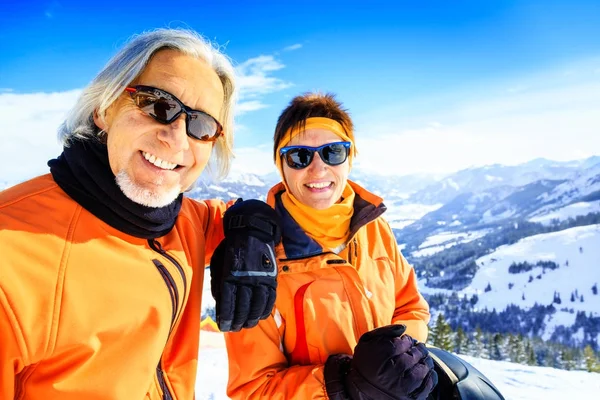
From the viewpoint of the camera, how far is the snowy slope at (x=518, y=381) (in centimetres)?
596

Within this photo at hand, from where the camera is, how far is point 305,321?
2.40 m

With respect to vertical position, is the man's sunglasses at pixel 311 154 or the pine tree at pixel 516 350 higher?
the man's sunglasses at pixel 311 154

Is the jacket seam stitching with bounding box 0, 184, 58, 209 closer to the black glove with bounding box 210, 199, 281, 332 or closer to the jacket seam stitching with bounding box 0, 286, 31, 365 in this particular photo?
the jacket seam stitching with bounding box 0, 286, 31, 365

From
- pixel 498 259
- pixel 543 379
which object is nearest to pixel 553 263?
pixel 498 259

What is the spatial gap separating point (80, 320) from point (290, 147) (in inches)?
65.7

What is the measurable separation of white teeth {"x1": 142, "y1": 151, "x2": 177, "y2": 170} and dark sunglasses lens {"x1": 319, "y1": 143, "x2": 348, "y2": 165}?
42.2 inches

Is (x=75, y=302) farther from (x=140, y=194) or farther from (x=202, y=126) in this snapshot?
(x=202, y=126)

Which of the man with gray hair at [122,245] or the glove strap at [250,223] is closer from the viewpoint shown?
the man with gray hair at [122,245]

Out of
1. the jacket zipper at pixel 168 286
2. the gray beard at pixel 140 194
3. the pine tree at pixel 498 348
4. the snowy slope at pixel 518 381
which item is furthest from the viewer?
the pine tree at pixel 498 348

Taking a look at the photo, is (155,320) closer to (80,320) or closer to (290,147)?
(80,320)

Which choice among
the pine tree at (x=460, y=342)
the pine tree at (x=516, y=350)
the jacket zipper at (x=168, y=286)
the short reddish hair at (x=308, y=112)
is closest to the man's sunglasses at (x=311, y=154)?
the short reddish hair at (x=308, y=112)

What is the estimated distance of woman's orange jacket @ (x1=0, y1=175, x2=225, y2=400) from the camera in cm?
141

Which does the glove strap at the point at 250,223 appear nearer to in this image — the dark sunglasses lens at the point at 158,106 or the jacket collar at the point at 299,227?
the jacket collar at the point at 299,227

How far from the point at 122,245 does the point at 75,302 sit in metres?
0.32
